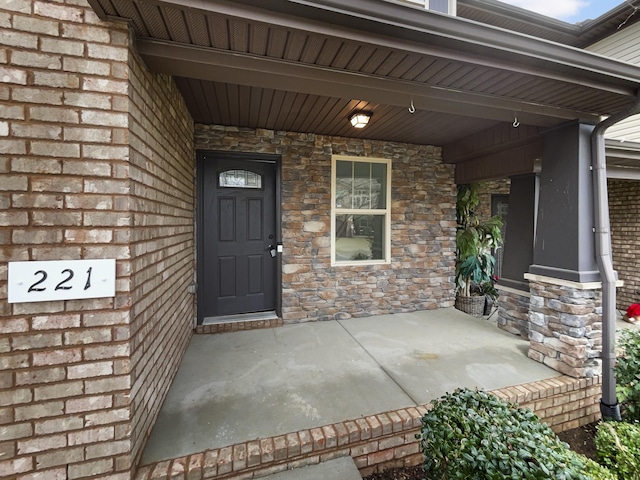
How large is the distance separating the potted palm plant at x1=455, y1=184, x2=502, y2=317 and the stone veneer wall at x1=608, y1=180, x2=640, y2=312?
9.00 ft

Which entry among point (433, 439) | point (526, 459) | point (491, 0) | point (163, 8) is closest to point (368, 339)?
point (433, 439)

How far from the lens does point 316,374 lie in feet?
7.68

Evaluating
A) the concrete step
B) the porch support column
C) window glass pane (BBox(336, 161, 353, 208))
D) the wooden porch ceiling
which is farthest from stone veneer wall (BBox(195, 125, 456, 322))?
the concrete step

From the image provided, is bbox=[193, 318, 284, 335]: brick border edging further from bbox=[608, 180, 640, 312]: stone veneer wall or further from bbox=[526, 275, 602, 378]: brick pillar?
bbox=[608, 180, 640, 312]: stone veneer wall

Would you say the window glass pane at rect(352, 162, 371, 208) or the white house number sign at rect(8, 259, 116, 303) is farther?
the window glass pane at rect(352, 162, 371, 208)

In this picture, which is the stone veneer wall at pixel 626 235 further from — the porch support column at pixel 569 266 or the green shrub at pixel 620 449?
the green shrub at pixel 620 449

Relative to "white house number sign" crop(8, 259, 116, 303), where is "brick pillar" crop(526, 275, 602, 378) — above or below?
below

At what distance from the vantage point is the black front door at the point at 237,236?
3338 mm

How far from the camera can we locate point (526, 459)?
3.94 feet

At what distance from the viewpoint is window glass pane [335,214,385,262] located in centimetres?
380

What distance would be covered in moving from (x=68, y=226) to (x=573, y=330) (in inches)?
147

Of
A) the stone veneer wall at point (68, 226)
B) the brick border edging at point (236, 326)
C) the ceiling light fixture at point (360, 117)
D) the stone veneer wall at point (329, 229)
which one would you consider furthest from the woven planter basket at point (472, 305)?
the stone veneer wall at point (68, 226)

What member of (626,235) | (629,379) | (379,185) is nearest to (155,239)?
(379,185)

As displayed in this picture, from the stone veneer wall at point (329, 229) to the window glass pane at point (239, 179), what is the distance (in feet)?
0.99
